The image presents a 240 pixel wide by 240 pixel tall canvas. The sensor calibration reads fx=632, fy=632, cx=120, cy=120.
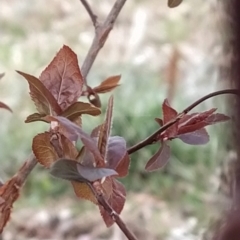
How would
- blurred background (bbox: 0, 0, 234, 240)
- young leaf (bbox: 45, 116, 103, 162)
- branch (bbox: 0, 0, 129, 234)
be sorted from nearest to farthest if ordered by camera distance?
young leaf (bbox: 45, 116, 103, 162), branch (bbox: 0, 0, 129, 234), blurred background (bbox: 0, 0, 234, 240)

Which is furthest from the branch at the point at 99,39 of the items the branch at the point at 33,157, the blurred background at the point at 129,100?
the blurred background at the point at 129,100

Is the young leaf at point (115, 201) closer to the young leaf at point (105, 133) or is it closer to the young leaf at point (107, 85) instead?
the young leaf at point (105, 133)

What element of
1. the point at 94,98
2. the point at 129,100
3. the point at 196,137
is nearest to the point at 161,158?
the point at 196,137

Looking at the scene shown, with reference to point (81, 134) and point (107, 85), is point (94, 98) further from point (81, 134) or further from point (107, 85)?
point (81, 134)

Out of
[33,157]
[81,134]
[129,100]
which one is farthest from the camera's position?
[129,100]

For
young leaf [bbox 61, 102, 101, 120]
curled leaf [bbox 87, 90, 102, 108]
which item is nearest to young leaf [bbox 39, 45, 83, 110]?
young leaf [bbox 61, 102, 101, 120]

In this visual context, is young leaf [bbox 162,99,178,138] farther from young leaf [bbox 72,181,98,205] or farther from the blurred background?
the blurred background
